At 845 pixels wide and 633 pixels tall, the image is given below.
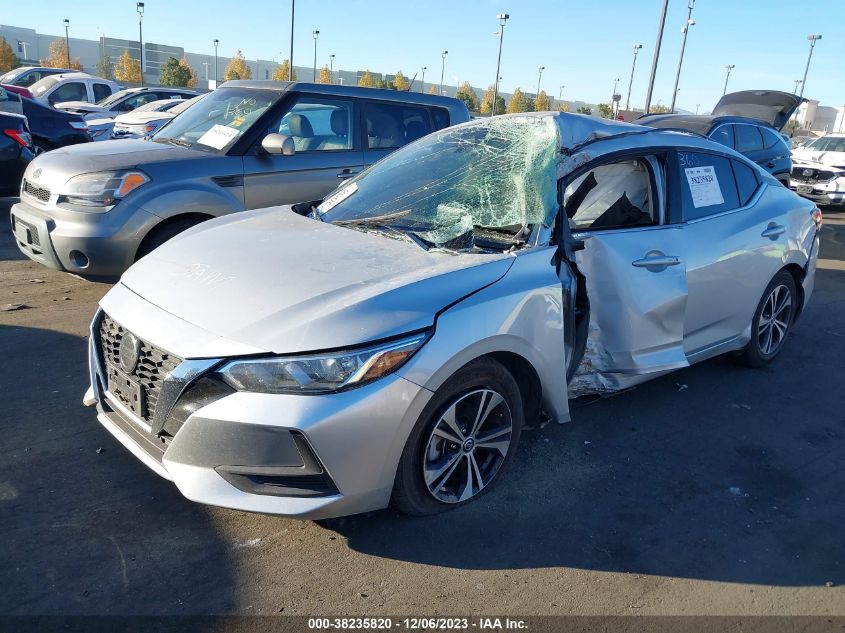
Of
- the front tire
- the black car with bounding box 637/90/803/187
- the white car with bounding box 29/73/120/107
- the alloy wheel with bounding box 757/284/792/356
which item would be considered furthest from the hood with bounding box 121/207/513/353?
the white car with bounding box 29/73/120/107

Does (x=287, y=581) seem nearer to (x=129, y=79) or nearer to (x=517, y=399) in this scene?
(x=517, y=399)

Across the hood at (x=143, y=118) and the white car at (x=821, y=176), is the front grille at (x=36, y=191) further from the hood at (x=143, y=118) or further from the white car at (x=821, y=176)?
the white car at (x=821, y=176)

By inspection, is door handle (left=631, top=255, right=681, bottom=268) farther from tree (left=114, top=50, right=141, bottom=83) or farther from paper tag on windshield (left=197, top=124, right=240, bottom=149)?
tree (left=114, top=50, right=141, bottom=83)

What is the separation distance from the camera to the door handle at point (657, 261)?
3.78m

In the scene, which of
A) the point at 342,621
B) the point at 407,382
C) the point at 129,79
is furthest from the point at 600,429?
the point at 129,79

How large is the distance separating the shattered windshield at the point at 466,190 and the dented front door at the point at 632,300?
39 cm

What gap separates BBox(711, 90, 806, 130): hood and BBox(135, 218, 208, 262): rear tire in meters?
11.3

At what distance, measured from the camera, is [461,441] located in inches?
122

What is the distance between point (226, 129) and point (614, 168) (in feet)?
11.7

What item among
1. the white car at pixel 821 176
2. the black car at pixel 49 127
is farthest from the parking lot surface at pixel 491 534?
the white car at pixel 821 176

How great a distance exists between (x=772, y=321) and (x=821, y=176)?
1129cm

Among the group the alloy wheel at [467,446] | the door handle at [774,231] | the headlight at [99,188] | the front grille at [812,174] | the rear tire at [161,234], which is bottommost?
the alloy wheel at [467,446]

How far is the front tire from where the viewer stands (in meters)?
2.91

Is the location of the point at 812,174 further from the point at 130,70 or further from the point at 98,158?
the point at 130,70
